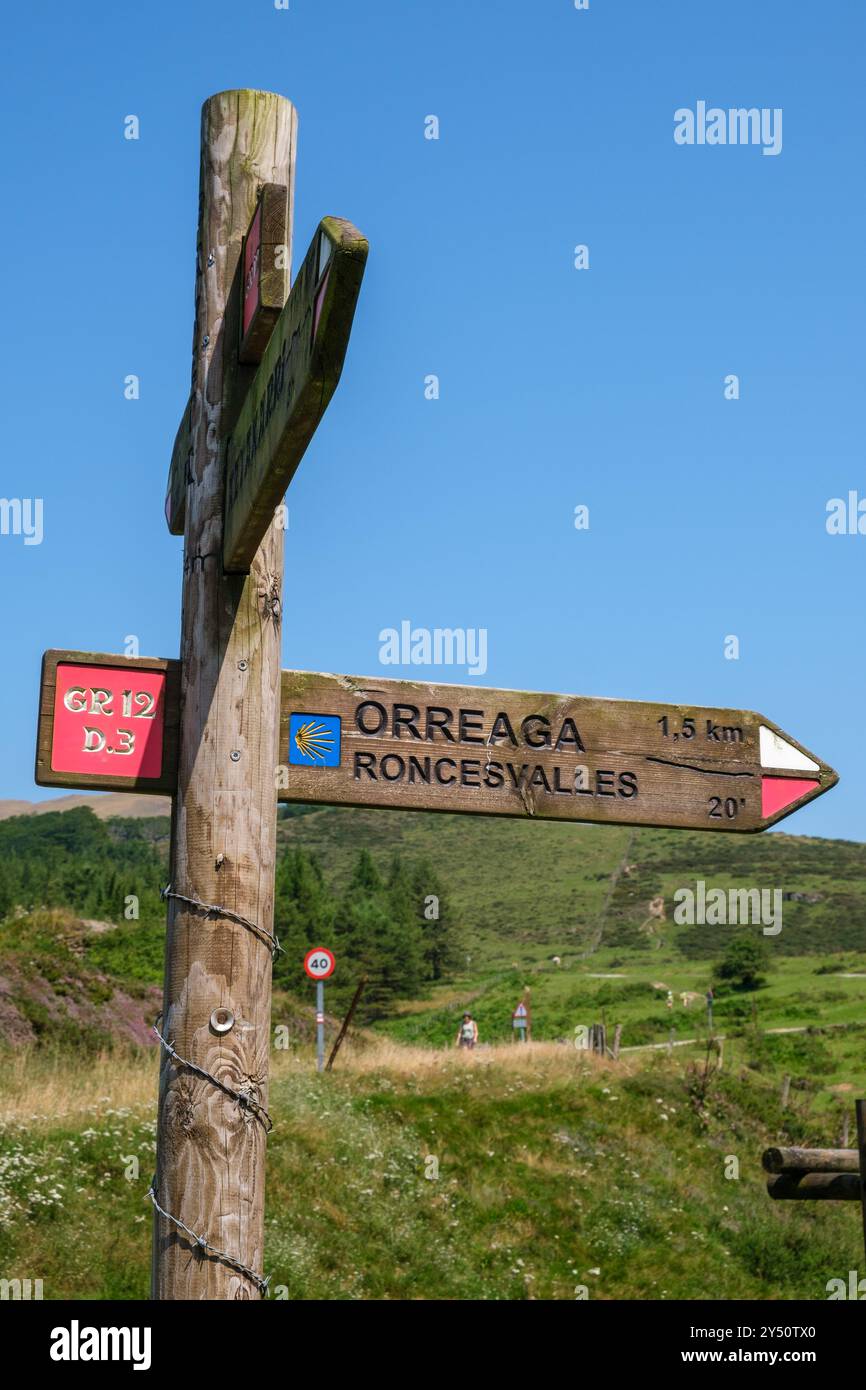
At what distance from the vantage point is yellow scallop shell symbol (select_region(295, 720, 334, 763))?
3.81 meters

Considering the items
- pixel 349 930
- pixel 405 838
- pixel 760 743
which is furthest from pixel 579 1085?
pixel 405 838

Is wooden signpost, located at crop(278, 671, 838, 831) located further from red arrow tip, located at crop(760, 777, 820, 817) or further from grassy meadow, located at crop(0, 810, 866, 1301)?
grassy meadow, located at crop(0, 810, 866, 1301)

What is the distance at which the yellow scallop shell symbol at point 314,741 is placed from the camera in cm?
381

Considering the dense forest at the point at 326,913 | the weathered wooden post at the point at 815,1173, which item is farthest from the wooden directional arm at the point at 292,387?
the dense forest at the point at 326,913

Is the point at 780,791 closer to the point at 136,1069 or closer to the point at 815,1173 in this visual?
the point at 815,1173

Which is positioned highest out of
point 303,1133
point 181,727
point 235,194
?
point 235,194

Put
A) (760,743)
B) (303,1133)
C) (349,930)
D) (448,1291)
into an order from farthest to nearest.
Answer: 1. (349,930)
2. (303,1133)
3. (448,1291)
4. (760,743)

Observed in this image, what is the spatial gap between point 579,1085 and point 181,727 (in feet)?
52.2

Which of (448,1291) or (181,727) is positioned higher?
(181,727)

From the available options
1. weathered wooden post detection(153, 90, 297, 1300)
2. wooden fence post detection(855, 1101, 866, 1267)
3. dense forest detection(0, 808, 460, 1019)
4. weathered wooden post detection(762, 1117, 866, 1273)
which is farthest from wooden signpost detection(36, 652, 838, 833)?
dense forest detection(0, 808, 460, 1019)

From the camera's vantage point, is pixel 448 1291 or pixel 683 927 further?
pixel 683 927

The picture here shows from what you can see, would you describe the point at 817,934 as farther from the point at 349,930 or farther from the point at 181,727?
the point at 181,727

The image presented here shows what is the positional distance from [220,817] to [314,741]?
1.51 feet

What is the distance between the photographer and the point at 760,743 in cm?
436
